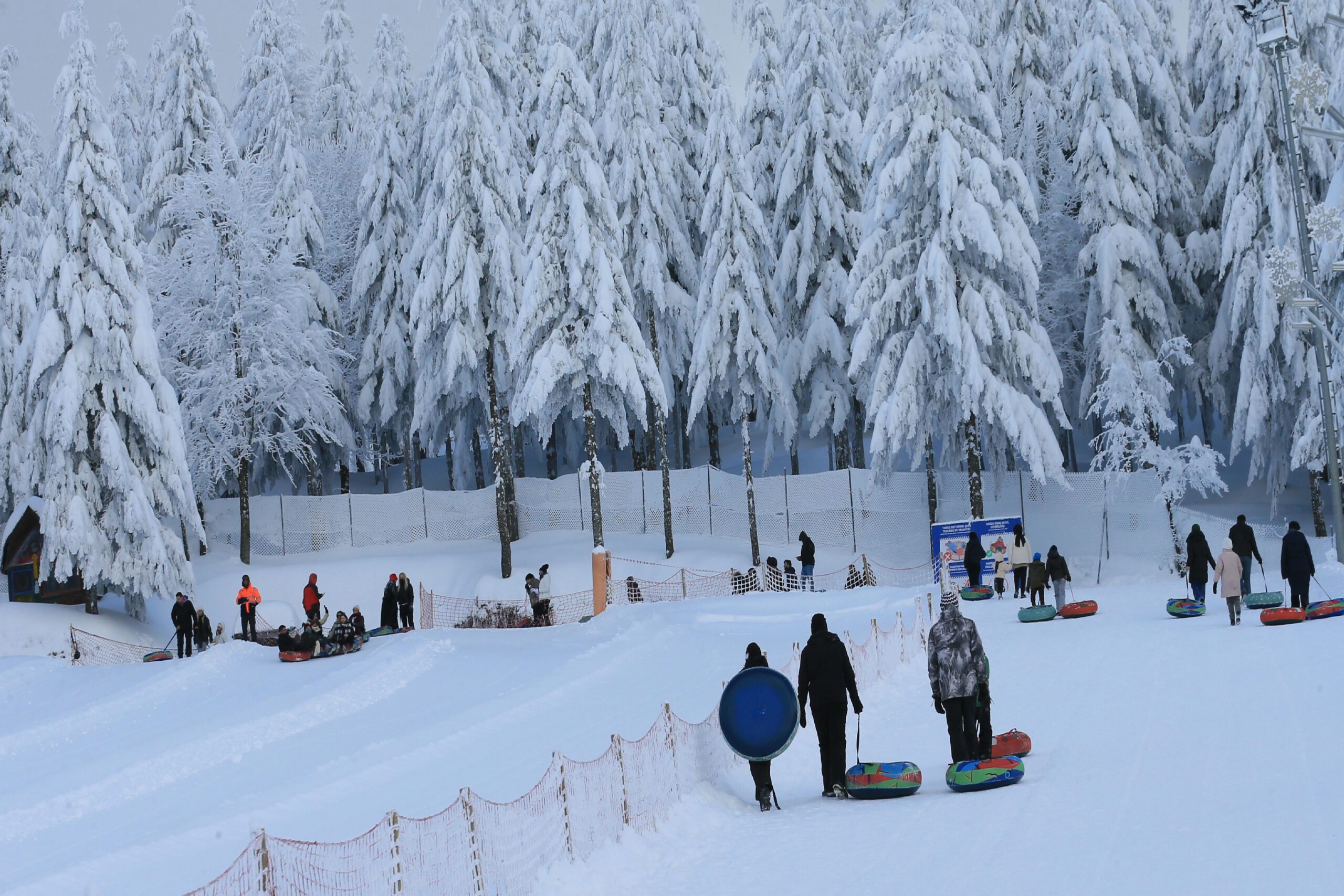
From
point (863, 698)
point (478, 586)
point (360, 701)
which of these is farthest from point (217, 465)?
point (863, 698)

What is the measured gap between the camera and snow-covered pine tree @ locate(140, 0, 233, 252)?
40344mm

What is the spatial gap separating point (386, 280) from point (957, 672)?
33.7 metres

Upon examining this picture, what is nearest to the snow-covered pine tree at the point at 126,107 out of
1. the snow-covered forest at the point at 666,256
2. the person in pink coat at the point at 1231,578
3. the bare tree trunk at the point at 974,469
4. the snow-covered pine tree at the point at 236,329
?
the snow-covered forest at the point at 666,256

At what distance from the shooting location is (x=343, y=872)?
24.8ft

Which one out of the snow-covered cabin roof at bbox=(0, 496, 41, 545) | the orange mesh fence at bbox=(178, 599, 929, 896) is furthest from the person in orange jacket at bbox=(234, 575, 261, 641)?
the orange mesh fence at bbox=(178, 599, 929, 896)

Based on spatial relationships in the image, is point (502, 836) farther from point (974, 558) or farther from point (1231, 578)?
point (974, 558)

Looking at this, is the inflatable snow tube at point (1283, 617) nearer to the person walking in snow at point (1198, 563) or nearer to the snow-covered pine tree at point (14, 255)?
the person walking in snow at point (1198, 563)

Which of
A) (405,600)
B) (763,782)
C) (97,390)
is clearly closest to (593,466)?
(405,600)

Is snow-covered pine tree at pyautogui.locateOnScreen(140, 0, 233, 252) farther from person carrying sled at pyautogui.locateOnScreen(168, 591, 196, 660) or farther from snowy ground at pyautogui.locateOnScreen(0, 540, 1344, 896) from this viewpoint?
snowy ground at pyautogui.locateOnScreen(0, 540, 1344, 896)

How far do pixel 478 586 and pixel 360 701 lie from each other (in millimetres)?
16168

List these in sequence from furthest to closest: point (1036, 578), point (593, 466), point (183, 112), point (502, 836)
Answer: point (183, 112), point (593, 466), point (1036, 578), point (502, 836)

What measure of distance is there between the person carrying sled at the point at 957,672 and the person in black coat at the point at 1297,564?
11.0 metres

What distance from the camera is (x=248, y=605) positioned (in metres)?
28.5

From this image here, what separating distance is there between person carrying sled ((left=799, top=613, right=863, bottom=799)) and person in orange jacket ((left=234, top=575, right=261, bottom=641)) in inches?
781
